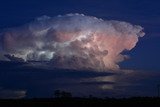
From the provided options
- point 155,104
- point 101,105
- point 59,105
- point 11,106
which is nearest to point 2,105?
point 11,106

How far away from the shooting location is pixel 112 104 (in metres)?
138

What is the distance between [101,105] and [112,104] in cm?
326

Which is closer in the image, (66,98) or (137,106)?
(137,106)

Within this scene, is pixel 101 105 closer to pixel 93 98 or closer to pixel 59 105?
pixel 59 105

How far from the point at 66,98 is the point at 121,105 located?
33.1 metres

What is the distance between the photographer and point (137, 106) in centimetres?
13588

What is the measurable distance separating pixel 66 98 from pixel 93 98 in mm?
8958

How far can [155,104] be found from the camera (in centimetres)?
13488

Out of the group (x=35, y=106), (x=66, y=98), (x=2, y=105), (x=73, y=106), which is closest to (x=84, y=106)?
(x=73, y=106)

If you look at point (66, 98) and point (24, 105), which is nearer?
point (24, 105)

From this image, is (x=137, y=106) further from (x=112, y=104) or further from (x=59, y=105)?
(x=59, y=105)

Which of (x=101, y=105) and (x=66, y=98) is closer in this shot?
(x=101, y=105)

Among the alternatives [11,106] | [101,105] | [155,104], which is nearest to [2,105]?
[11,106]

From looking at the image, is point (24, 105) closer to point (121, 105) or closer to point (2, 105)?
point (2, 105)
